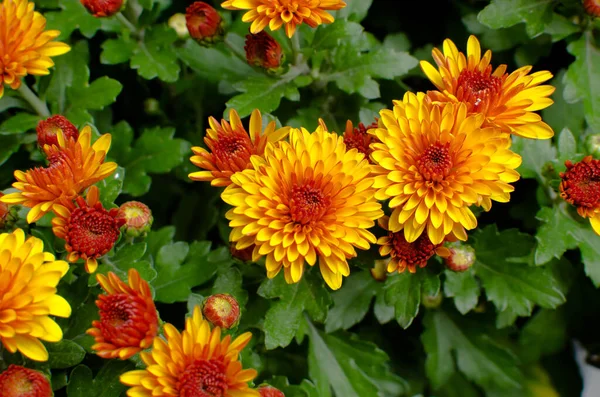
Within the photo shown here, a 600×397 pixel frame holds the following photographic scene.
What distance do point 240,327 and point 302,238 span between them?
1.52 ft

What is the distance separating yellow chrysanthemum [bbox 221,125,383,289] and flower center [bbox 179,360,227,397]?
236 mm

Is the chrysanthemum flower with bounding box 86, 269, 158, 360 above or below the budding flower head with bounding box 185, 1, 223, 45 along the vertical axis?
below

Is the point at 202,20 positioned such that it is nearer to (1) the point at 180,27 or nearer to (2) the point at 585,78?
(1) the point at 180,27

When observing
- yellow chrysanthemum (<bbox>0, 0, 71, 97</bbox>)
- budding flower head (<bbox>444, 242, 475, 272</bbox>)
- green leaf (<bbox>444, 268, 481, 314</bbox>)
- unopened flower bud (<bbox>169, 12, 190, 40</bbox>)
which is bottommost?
green leaf (<bbox>444, 268, 481, 314</bbox>)

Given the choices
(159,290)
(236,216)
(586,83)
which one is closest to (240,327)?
(159,290)

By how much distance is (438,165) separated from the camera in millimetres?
1402

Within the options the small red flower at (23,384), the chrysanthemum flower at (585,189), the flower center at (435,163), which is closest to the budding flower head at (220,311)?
the small red flower at (23,384)

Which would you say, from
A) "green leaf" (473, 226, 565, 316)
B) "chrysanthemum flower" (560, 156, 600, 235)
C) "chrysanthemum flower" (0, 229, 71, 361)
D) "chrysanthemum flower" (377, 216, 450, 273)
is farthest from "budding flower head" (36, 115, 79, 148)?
"chrysanthemum flower" (560, 156, 600, 235)

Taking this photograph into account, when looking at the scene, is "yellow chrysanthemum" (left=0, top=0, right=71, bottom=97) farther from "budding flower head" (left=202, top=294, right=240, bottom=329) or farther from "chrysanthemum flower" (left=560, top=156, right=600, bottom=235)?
"chrysanthemum flower" (left=560, top=156, right=600, bottom=235)

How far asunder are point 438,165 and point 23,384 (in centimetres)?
103

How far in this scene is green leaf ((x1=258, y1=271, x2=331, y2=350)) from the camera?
5.27 ft

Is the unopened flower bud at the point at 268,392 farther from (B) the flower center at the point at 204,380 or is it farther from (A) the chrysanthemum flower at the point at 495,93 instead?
(A) the chrysanthemum flower at the point at 495,93

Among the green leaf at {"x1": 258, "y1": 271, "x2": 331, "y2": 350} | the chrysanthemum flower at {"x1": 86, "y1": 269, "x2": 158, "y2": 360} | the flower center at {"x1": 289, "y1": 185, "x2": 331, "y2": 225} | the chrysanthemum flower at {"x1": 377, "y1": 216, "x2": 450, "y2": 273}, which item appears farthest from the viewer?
the green leaf at {"x1": 258, "y1": 271, "x2": 331, "y2": 350}

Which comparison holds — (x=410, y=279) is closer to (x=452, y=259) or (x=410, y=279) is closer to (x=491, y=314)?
(x=452, y=259)
